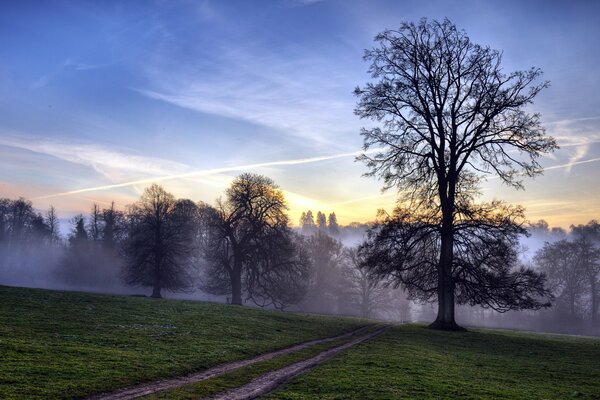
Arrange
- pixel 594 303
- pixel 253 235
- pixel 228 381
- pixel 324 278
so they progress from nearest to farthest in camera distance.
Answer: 1. pixel 228 381
2. pixel 253 235
3. pixel 594 303
4. pixel 324 278

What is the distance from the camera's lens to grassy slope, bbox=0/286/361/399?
40.6 ft

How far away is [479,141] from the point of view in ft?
122

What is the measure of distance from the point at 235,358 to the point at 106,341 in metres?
6.08

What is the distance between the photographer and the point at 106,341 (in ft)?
62.2

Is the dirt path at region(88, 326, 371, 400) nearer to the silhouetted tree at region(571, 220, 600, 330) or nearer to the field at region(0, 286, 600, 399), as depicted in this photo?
the field at region(0, 286, 600, 399)

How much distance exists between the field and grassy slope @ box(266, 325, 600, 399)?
49 mm

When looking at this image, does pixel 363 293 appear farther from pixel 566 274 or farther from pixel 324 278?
pixel 566 274

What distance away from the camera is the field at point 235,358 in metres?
12.6

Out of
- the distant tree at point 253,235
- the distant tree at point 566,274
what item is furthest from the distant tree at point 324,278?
the distant tree at point 566,274

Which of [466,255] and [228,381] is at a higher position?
[466,255]

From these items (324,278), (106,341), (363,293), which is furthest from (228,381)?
(324,278)

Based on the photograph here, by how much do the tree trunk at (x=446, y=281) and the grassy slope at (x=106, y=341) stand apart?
368 inches

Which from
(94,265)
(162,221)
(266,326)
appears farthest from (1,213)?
(266,326)

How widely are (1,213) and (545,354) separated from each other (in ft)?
497
